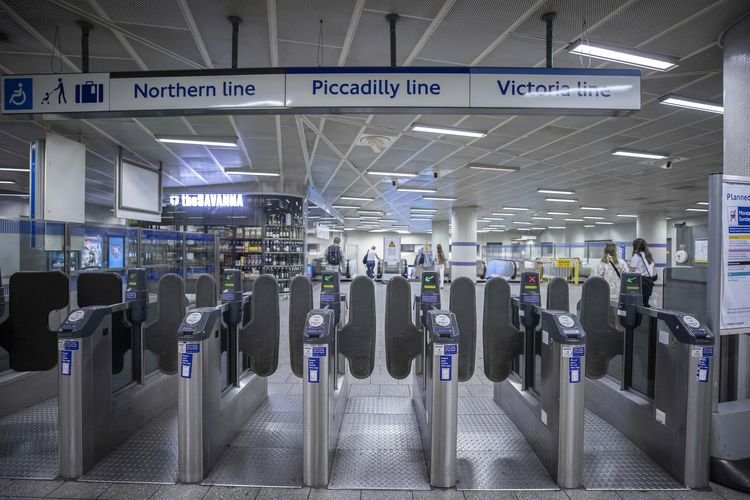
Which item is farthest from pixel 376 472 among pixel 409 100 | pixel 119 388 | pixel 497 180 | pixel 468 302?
pixel 497 180

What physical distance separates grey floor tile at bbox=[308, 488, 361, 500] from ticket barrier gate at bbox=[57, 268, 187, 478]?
152 centimetres

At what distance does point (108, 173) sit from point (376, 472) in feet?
35.7

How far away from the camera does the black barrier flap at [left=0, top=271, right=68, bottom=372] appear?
133 inches

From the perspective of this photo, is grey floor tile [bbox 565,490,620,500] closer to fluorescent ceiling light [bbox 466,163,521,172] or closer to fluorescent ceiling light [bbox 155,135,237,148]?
fluorescent ceiling light [bbox 155,135,237,148]

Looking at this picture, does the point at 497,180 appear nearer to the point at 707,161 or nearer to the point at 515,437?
the point at 707,161

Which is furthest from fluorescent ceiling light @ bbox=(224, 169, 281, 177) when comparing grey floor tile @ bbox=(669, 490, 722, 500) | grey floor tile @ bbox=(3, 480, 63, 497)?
grey floor tile @ bbox=(669, 490, 722, 500)

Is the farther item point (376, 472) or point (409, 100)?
point (409, 100)

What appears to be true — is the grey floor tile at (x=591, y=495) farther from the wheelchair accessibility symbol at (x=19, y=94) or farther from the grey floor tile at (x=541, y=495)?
the wheelchair accessibility symbol at (x=19, y=94)

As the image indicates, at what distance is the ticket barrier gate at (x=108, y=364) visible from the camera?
8.02 feet

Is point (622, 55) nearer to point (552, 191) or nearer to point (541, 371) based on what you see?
point (541, 371)

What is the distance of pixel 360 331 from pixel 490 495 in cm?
160

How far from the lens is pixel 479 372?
4.72 metres

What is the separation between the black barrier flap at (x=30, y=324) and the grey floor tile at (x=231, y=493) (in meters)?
2.26

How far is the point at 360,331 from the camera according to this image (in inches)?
135
